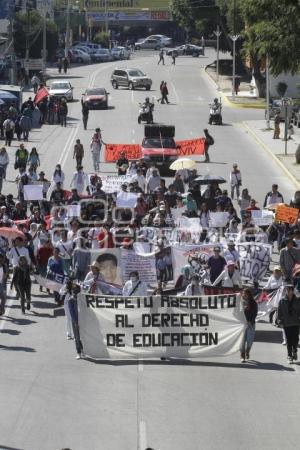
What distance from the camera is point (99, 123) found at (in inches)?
2394

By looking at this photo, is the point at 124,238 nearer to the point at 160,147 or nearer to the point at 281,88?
the point at 160,147

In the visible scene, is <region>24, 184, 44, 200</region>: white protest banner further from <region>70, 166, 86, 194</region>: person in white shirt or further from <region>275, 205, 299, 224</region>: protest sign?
<region>275, 205, 299, 224</region>: protest sign

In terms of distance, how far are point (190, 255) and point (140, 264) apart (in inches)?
40.7

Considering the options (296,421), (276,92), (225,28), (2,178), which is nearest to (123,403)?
(296,421)

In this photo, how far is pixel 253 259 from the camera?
25500 millimetres

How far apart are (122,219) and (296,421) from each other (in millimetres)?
14052

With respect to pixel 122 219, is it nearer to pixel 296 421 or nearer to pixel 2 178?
pixel 2 178

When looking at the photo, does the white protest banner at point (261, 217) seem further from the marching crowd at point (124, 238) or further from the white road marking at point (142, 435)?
the white road marking at point (142, 435)

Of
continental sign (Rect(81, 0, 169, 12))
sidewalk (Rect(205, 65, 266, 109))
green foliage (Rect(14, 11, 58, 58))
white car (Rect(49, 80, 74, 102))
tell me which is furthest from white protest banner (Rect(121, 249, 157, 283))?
continental sign (Rect(81, 0, 169, 12))

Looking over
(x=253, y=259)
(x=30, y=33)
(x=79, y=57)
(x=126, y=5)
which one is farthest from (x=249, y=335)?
(x=126, y=5)

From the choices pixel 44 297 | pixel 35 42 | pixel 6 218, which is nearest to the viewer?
pixel 44 297

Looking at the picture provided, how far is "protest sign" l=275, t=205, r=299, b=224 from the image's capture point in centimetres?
2855

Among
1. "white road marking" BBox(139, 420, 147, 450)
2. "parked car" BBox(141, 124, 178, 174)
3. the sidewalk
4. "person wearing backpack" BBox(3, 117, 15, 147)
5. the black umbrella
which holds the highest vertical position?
"white road marking" BBox(139, 420, 147, 450)

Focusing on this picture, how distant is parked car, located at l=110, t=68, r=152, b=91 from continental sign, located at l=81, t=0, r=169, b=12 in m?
76.4
